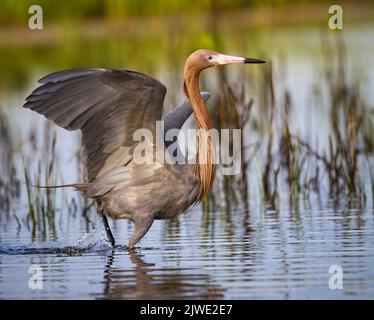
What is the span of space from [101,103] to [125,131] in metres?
0.33

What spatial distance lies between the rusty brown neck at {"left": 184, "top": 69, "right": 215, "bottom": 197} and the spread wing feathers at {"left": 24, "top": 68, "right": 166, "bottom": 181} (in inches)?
21.7

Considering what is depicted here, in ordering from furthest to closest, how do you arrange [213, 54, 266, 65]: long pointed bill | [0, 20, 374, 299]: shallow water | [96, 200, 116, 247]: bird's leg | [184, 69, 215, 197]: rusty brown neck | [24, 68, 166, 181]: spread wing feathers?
1. [96, 200, 116, 247]: bird's leg
2. [184, 69, 215, 197]: rusty brown neck
3. [213, 54, 266, 65]: long pointed bill
4. [24, 68, 166, 181]: spread wing feathers
5. [0, 20, 374, 299]: shallow water

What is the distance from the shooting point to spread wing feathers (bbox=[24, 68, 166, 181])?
7.93 meters

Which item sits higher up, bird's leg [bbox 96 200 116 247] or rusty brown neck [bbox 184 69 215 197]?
rusty brown neck [bbox 184 69 215 197]

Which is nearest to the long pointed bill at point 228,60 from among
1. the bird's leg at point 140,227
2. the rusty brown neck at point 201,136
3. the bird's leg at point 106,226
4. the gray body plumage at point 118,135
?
the rusty brown neck at point 201,136

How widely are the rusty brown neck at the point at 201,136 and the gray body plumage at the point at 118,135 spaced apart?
4.2 inches

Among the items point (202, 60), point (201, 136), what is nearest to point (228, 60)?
point (202, 60)

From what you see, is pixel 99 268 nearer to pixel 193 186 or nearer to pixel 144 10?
pixel 193 186

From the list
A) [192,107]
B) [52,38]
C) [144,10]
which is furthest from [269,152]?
[52,38]

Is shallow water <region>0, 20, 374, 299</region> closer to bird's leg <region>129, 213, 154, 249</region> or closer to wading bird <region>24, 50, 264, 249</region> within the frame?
bird's leg <region>129, 213, 154, 249</region>

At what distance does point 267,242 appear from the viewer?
827cm

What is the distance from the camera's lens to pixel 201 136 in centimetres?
864

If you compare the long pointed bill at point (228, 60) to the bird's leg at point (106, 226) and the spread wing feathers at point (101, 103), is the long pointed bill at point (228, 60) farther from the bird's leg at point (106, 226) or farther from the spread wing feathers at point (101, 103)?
the bird's leg at point (106, 226)

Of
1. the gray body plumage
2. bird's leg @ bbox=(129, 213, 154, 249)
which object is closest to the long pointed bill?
the gray body plumage
